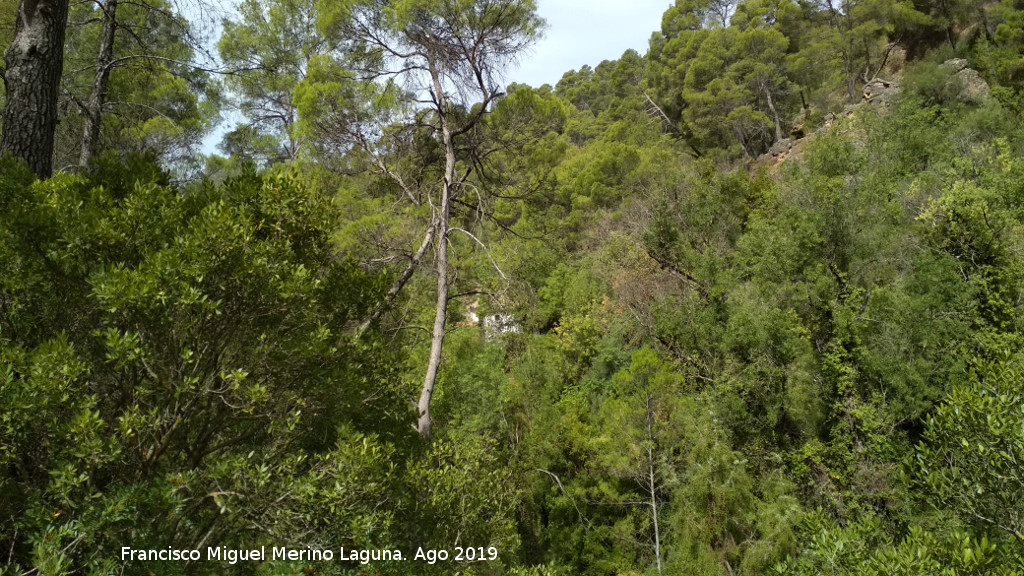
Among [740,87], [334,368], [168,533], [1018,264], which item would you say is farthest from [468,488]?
[740,87]

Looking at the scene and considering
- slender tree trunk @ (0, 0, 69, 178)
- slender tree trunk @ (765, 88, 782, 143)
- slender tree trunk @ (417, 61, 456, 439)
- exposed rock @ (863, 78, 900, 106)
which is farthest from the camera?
slender tree trunk @ (765, 88, 782, 143)

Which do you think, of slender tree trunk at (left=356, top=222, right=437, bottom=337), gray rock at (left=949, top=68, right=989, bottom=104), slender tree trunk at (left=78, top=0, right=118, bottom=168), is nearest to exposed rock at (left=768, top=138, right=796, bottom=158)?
gray rock at (left=949, top=68, right=989, bottom=104)

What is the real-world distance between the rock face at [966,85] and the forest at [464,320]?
0.45 feet

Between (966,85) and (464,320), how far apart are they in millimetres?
23335

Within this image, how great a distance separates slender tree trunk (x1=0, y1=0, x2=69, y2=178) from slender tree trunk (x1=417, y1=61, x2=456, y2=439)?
3699 millimetres

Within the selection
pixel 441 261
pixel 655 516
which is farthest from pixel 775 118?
pixel 441 261

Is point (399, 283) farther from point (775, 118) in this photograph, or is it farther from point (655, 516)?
point (775, 118)

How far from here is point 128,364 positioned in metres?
2.87

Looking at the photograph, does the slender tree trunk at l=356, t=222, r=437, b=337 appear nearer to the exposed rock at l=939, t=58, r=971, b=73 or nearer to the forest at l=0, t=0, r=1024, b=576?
the forest at l=0, t=0, r=1024, b=576

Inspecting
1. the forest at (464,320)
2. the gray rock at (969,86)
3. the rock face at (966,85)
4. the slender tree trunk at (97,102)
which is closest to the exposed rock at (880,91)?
the forest at (464,320)

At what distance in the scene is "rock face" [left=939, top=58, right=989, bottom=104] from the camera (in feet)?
67.4

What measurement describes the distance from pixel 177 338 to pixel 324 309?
1.18 metres

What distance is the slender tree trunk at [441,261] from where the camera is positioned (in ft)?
18.7

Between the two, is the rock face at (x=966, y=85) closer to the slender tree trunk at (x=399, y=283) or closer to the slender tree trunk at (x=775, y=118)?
the slender tree trunk at (x=775, y=118)
